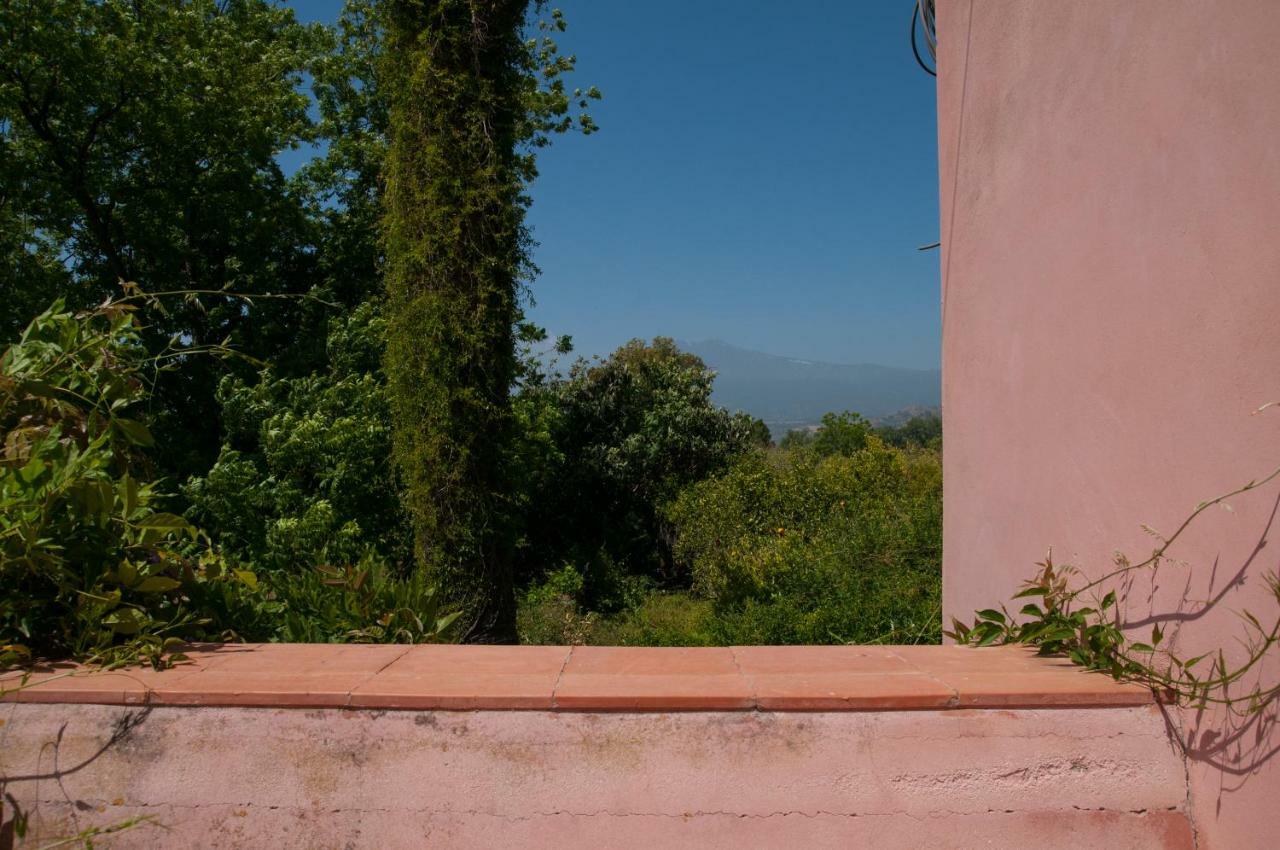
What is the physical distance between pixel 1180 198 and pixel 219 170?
407 inches

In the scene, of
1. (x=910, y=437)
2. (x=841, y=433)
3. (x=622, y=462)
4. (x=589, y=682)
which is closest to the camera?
(x=589, y=682)

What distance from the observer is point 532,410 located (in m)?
9.72

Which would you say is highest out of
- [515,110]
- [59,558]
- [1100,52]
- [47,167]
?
[47,167]

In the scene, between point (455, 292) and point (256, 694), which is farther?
point (455, 292)

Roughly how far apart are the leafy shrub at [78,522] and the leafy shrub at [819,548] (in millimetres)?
3420

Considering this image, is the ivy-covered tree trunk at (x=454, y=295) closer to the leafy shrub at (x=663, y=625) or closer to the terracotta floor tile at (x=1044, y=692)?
the leafy shrub at (x=663, y=625)

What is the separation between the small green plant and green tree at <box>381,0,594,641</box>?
3301 mm

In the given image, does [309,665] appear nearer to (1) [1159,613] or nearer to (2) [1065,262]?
(1) [1159,613]

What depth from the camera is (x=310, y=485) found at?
725cm

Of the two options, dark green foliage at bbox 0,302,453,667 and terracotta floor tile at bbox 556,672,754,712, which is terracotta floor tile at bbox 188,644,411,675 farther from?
terracotta floor tile at bbox 556,672,754,712

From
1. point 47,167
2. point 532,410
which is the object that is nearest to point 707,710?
point 532,410

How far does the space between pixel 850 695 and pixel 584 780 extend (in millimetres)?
743

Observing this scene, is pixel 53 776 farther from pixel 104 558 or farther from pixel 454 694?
pixel 454 694

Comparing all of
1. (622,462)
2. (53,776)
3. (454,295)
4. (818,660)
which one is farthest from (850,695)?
(622,462)
